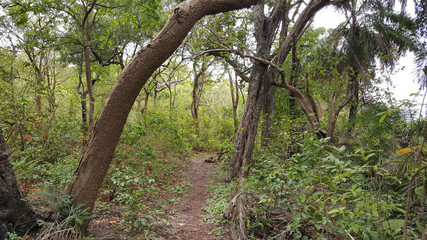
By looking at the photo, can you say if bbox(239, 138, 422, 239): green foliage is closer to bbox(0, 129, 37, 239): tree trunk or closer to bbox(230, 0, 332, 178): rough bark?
bbox(230, 0, 332, 178): rough bark

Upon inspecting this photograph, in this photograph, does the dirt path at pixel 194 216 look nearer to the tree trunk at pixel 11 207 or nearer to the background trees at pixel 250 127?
the background trees at pixel 250 127

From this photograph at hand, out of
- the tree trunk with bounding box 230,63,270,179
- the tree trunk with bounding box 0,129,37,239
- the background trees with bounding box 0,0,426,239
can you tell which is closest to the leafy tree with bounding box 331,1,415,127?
the background trees with bounding box 0,0,426,239

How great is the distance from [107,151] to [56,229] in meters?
0.96

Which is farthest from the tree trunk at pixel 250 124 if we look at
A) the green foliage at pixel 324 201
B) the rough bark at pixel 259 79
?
the green foliage at pixel 324 201

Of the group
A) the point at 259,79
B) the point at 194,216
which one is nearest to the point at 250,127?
the point at 259,79

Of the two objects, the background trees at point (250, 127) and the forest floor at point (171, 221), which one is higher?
the background trees at point (250, 127)

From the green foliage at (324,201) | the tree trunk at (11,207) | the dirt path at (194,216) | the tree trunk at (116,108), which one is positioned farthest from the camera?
the dirt path at (194,216)

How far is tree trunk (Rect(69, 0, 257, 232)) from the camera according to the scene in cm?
286

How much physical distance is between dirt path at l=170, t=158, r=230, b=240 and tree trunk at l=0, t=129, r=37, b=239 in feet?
6.17

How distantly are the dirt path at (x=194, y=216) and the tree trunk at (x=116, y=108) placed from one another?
153 centimetres

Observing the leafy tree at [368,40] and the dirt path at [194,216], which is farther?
the leafy tree at [368,40]

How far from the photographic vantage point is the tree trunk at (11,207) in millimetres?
2447

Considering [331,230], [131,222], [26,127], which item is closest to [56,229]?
[131,222]

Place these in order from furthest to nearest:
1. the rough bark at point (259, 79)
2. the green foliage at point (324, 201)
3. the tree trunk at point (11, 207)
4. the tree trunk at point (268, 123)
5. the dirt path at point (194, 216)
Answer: the tree trunk at point (268, 123) → the rough bark at point (259, 79) → the dirt path at point (194, 216) → the tree trunk at point (11, 207) → the green foliage at point (324, 201)
